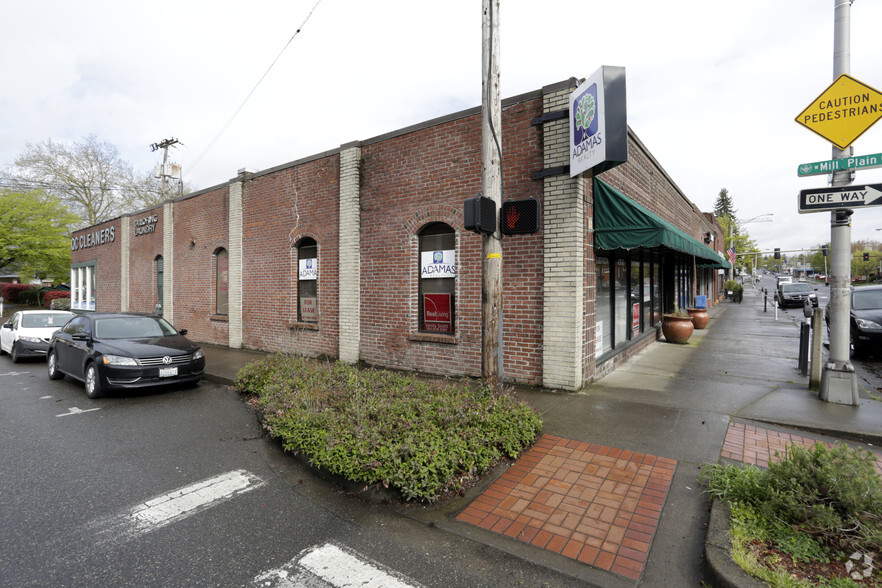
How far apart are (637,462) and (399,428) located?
236cm

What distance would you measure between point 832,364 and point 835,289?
1.01m

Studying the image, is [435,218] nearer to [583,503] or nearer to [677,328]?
[583,503]

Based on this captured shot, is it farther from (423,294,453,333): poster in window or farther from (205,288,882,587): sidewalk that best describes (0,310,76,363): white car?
(205,288,882,587): sidewalk

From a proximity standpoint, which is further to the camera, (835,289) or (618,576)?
(835,289)

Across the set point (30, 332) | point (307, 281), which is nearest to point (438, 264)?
point (307, 281)

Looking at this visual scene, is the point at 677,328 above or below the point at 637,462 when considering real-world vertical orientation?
above

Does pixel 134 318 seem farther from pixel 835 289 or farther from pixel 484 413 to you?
pixel 835 289

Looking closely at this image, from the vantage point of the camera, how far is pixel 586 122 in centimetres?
617

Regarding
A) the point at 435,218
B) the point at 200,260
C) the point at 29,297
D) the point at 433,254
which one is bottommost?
the point at 29,297

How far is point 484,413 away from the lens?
4707 mm

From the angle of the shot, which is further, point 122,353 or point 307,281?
point 307,281

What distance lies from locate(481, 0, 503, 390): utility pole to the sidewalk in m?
1.38

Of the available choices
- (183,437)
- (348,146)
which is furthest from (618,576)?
(348,146)

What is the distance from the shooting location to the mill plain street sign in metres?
5.31
